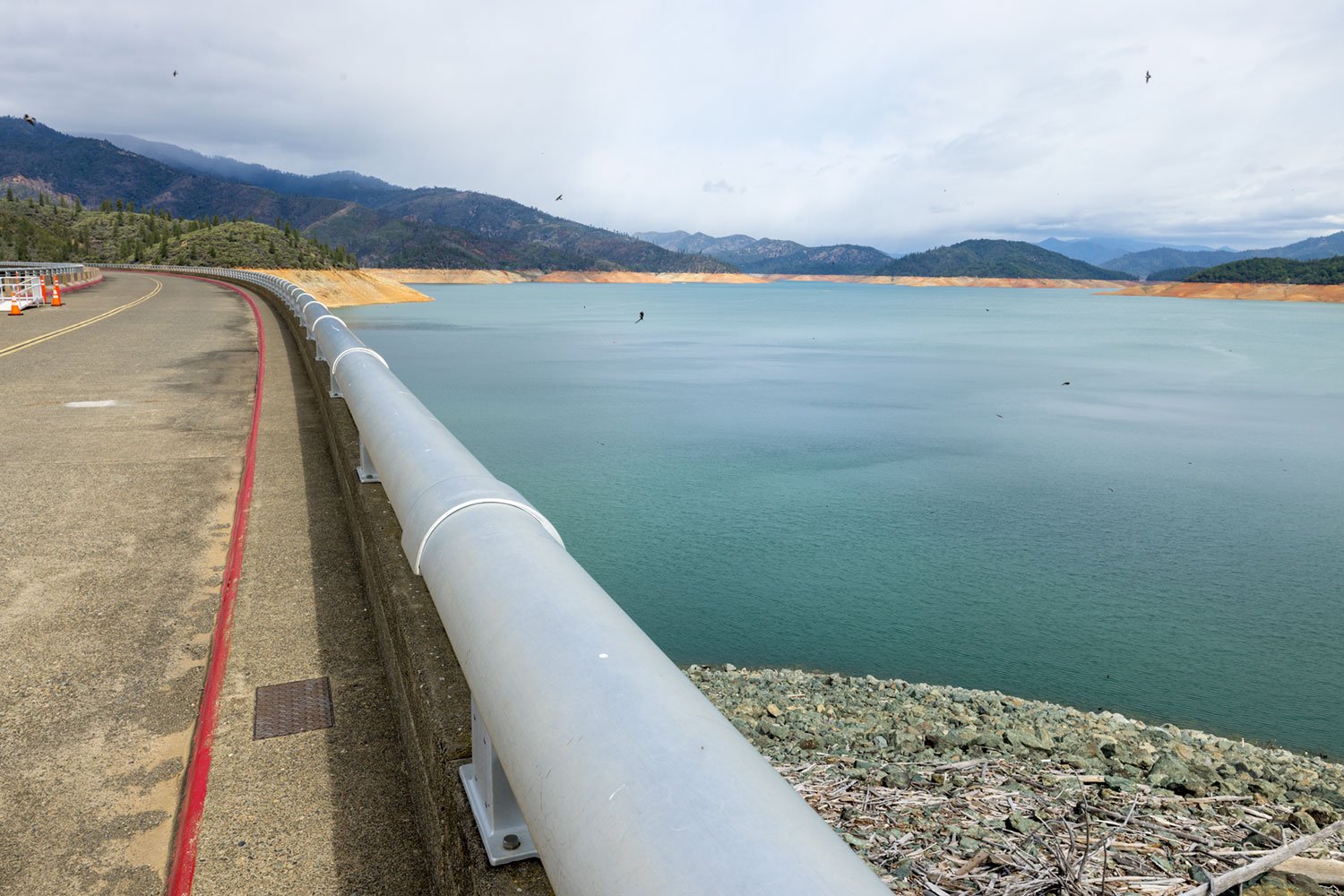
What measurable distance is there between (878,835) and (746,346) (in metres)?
51.7

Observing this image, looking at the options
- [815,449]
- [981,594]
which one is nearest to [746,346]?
[815,449]

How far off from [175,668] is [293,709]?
32.1 inches

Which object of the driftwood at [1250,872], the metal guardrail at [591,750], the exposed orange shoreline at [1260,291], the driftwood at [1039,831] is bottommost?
the driftwood at [1039,831]

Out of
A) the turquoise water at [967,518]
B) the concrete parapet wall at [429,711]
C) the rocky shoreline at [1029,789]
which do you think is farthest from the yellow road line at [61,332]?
the rocky shoreline at [1029,789]

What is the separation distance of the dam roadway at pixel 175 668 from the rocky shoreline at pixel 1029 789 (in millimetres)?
2564

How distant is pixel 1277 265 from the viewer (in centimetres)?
16412

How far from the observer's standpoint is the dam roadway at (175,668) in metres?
2.91

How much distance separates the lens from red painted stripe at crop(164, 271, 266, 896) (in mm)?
2832

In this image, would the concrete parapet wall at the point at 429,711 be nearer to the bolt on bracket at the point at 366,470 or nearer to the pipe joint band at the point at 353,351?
the bolt on bracket at the point at 366,470

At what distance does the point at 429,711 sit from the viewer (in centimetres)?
304

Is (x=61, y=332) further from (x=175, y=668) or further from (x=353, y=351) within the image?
(x=175, y=668)

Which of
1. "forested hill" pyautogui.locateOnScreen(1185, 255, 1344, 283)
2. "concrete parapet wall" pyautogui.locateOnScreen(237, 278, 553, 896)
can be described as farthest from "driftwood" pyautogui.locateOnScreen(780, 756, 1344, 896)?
"forested hill" pyautogui.locateOnScreen(1185, 255, 1344, 283)

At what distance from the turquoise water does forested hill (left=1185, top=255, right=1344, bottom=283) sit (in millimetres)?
139553

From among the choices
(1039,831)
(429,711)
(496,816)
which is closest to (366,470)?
(429,711)
